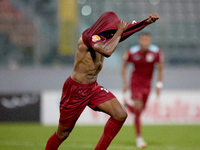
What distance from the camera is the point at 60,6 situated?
12758 millimetres

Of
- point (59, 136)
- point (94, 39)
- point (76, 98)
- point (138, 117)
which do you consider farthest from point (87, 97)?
point (138, 117)

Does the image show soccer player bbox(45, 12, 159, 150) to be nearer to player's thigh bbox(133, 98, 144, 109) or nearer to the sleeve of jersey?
the sleeve of jersey

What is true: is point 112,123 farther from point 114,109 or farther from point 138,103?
point 138,103

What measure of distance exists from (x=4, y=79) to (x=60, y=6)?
3.39m

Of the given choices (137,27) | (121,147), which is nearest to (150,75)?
(121,147)

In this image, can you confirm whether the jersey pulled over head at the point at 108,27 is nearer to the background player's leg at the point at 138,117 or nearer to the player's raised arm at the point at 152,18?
the player's raised arm at the point at 152,18

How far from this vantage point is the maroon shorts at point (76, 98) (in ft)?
15.1

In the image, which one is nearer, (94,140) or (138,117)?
(138,117)

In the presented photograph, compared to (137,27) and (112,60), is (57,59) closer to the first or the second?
(112,60)

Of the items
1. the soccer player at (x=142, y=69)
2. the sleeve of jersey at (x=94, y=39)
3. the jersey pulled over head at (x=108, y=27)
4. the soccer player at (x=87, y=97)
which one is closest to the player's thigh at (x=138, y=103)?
the soccer player at (x=142, y=69)

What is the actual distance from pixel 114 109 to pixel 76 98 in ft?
1.74

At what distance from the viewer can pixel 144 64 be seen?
747 cm

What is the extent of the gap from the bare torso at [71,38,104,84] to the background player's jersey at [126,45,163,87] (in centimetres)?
293

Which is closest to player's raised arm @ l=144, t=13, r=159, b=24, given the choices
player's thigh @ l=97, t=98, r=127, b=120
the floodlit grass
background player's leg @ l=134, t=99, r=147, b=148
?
player's thigh @ l=97, t=98, r=127, b=120
